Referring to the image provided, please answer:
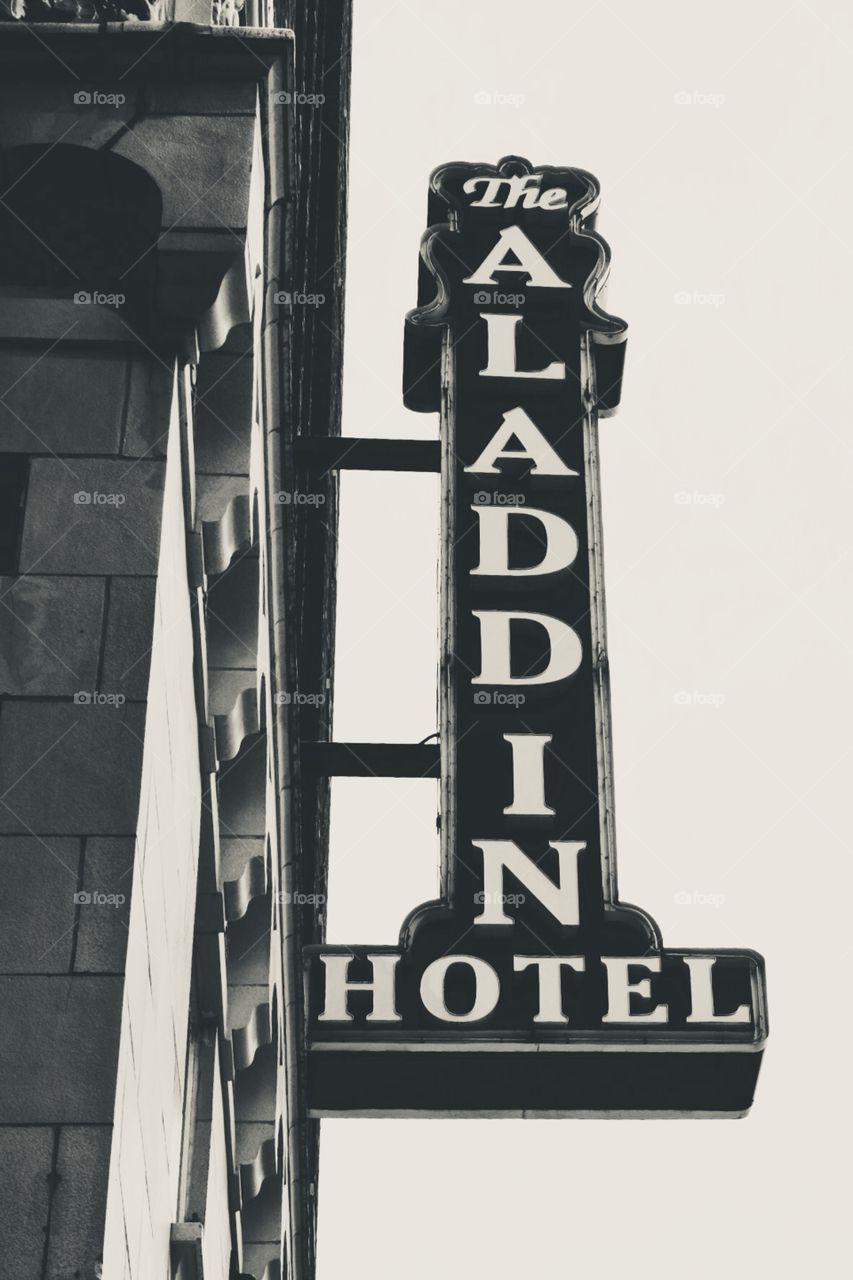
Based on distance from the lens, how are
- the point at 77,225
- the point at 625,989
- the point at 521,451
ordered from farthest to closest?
the point at 521,451 → the point at 625,989 → the point at 77,225

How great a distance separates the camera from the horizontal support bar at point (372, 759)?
1509 cm

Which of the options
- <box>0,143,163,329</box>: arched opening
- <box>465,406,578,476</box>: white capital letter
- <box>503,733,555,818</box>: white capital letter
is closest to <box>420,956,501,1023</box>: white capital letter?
<box>503,733,555,818</box>: white capital letter

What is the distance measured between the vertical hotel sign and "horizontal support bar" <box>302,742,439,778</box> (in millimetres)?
1209

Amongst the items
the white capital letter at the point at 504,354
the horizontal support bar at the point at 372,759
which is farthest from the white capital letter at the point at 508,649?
the white capital letter at the point at 504,354

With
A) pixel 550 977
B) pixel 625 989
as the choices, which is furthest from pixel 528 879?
pixel 625 989

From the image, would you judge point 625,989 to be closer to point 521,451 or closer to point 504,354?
point 521,451

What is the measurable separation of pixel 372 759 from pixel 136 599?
5.07 meters

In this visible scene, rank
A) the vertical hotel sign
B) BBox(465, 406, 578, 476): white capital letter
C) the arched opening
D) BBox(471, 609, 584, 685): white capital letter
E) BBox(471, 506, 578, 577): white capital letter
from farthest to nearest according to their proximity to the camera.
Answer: BBox(465, 406, 578, 476): white capital letter, BBox(471, 506, 578, 577): white capital letter, BBox(471, 609, 584, 685): white capital letter, the vertical hotel sign, the arched opening

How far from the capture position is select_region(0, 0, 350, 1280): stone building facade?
9.29m

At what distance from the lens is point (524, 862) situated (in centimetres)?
1320

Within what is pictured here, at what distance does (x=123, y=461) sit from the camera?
1098 centimetres

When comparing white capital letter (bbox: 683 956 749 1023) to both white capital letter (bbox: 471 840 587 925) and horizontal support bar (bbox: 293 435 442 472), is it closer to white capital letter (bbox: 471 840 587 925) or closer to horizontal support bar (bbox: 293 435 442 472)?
white capital letter (bbox: 471 840 587 925)

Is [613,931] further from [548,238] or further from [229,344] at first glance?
[548,238]

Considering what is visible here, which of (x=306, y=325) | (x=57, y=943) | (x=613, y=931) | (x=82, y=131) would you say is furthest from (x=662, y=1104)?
(x=306, y=325)
